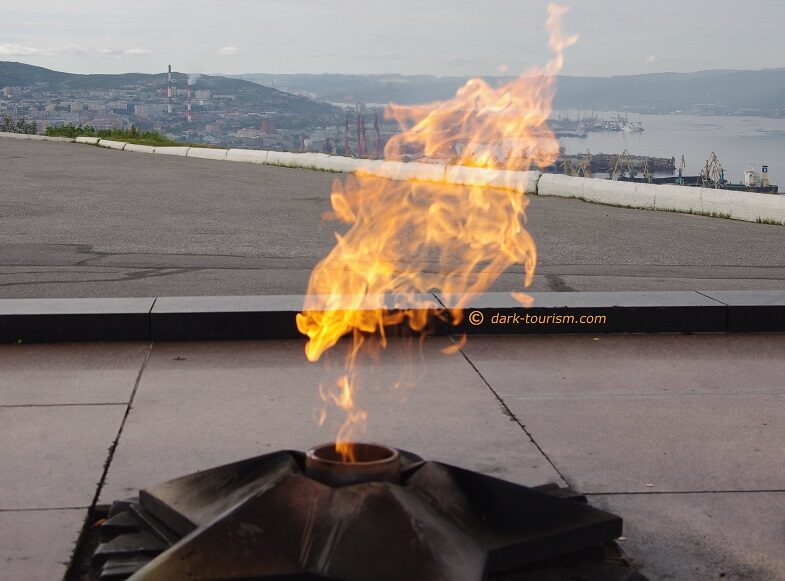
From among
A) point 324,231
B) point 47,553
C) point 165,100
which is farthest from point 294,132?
point 165,100

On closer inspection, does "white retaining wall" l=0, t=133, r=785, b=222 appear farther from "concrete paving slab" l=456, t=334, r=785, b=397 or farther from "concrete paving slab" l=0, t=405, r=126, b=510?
"concrete paving slab" l=0, t=405, r=126, b=510

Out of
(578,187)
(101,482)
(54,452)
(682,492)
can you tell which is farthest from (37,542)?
(578,187)

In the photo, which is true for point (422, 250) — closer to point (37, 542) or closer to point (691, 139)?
point (37, 542)

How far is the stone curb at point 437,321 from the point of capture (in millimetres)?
6629

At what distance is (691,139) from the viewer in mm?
24203

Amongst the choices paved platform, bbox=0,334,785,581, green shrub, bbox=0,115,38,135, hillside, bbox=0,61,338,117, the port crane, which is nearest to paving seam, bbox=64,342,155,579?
paved platform, bbox=0,334,785,581

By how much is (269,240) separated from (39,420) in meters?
6.95

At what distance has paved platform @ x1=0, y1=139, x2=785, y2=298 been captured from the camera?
920 cm

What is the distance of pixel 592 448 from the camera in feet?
15.9

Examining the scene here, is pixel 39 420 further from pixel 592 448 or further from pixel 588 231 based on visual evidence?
pixel 588 231

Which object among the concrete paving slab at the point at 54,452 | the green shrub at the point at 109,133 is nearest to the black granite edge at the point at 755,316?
the concrete paving slab at the point at 54,452

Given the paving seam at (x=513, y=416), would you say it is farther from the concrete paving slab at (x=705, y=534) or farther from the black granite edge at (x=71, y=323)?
the black granite edge at (x=71, y=323)

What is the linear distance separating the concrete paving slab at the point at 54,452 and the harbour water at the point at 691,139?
130 inches

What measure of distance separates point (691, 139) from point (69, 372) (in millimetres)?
20605
